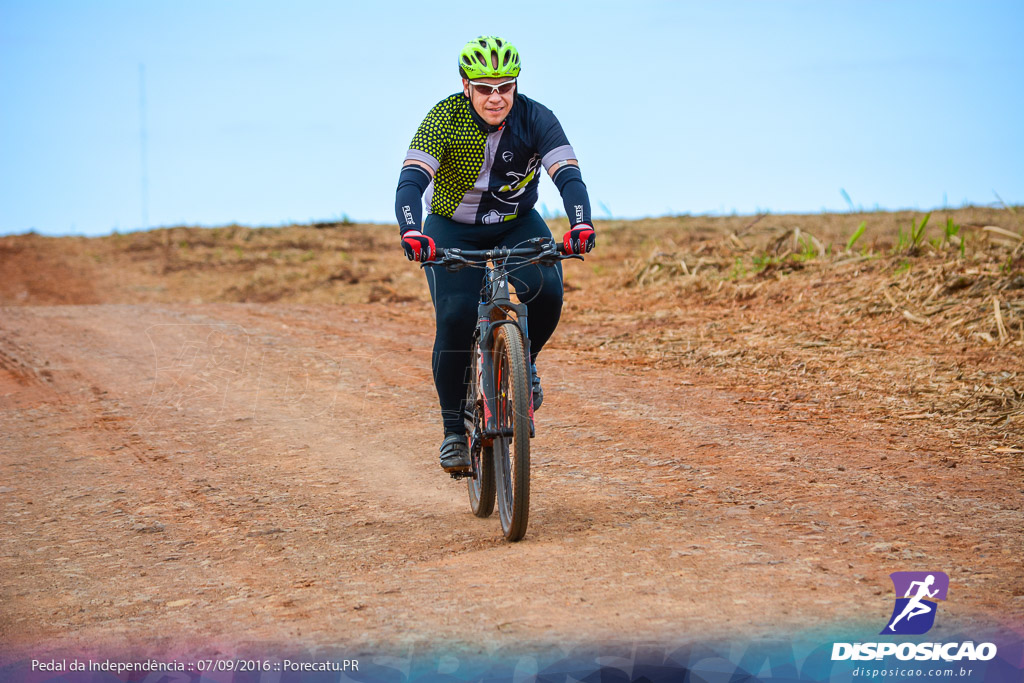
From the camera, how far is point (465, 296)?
4.97m

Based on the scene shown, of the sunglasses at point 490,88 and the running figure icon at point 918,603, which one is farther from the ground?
the sunglasses at point 490,88

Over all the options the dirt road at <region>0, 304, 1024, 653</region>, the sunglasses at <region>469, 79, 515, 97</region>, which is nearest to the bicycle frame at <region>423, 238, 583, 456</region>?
the dirt road at <region>0, 304, 1024, 653</region>

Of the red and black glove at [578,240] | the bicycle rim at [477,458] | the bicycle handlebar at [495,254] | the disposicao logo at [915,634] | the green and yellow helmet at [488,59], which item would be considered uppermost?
the green and yellow helmet at [488,59]

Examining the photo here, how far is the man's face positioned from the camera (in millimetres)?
4828

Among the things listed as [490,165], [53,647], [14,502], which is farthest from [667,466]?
[14,502]

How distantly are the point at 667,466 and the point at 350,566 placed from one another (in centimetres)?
231

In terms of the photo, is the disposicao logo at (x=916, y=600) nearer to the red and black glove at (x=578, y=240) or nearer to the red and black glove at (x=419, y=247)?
the red and black glove at (x=578, y=240)

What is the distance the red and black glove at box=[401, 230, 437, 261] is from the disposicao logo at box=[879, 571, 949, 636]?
248 centimetres

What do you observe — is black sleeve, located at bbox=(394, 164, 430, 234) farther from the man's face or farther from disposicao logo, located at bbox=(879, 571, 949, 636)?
disposicao logo, located at bbox=(879, 571, 949, 636)

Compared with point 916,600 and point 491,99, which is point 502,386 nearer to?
point 491,99

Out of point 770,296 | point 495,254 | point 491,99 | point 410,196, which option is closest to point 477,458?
point 495,254

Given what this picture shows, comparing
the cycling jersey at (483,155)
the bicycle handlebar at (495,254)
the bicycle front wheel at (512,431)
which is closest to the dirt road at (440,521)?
the bicycle front wheel at (512,431)

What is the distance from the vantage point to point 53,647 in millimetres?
3514

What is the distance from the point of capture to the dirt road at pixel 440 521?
11.7 ft
